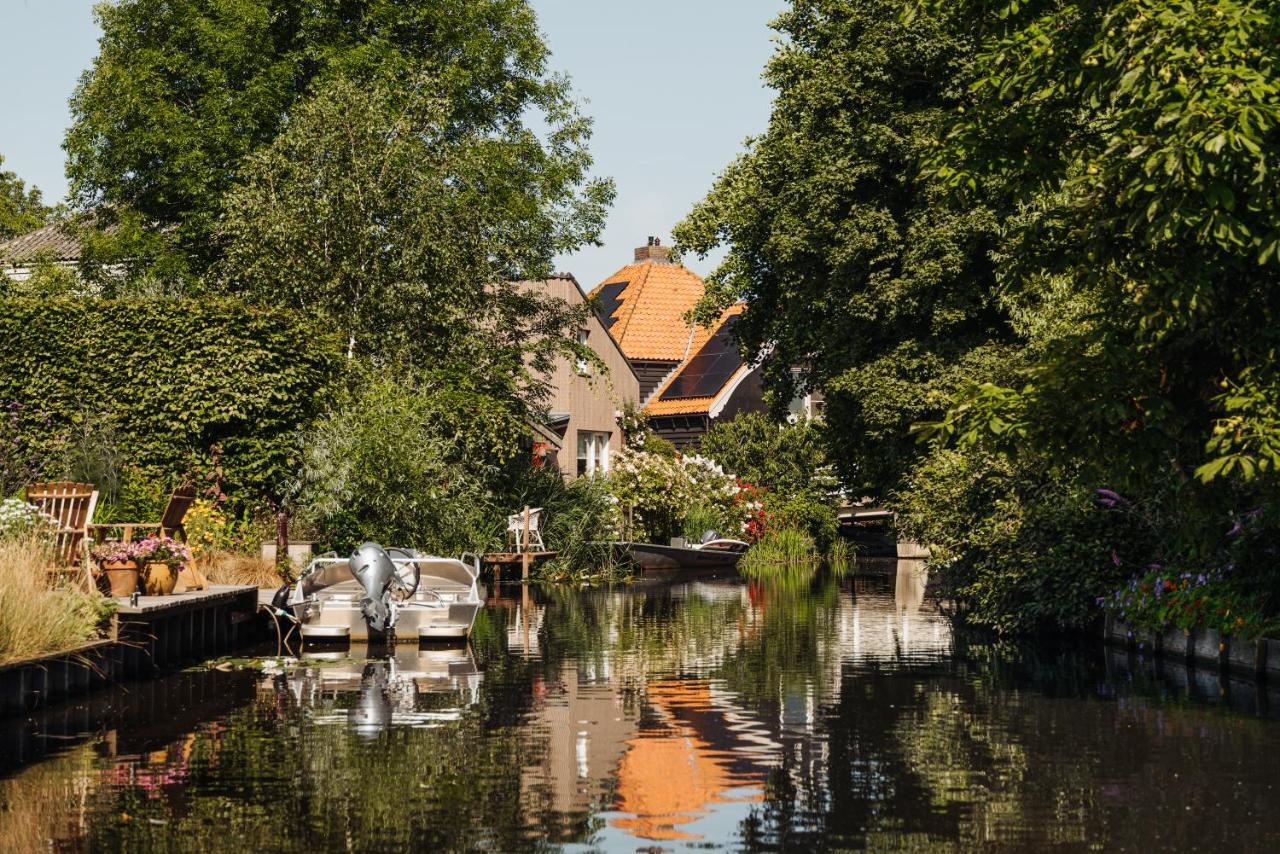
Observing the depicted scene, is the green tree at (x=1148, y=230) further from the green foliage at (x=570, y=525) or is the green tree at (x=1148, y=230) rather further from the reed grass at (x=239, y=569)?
the green foliage at (x=570, y=525)

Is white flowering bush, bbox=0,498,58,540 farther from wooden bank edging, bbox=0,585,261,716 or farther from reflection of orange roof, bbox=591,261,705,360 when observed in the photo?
reflection of orange roof, bbox=591,261,705,360

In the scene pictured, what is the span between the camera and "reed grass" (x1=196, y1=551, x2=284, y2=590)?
25984 mm

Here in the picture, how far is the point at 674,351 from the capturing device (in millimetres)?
70875

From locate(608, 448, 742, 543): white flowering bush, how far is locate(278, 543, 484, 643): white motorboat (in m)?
23.4

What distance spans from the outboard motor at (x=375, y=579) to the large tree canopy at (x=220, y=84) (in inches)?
619

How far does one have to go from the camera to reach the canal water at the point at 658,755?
10.0 metres

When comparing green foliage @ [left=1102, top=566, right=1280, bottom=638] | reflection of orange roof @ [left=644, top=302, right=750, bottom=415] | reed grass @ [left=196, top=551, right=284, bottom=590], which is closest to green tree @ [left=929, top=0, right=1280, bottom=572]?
green foliage @ [left=1102, top=566, right=1280, bottom=638]

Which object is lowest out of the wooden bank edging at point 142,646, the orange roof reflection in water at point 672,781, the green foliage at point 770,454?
the orange roof reflection in water at point 672,781

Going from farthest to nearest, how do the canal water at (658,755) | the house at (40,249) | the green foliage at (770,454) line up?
the green foliage at (770,454)
the house at (40,249)
the canal water at (658,755)

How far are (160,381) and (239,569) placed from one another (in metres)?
4.50

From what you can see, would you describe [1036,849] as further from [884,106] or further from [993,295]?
[884,106]

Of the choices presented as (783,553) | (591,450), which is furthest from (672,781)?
(591,450)

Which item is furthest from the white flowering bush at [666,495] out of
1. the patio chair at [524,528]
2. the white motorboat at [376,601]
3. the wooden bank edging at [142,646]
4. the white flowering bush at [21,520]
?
the white flowering bush at [21,520]

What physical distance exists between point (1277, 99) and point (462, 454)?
78.3ft
